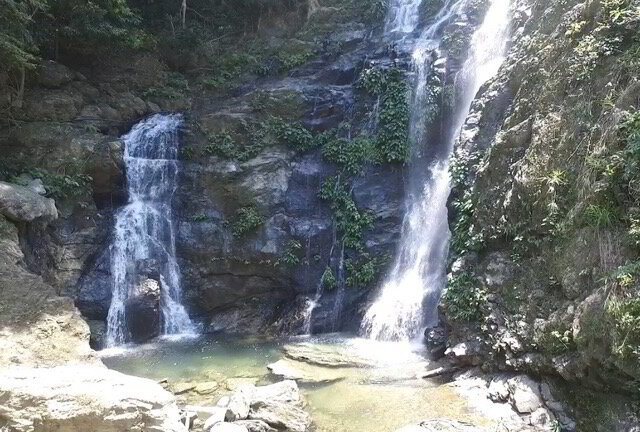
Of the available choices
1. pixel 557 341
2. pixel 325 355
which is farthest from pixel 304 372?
pixel 557 341

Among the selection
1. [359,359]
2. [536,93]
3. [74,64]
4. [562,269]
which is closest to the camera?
[562,269]

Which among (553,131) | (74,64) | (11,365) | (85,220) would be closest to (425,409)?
(553,131)

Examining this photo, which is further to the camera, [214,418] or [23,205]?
[23,205]

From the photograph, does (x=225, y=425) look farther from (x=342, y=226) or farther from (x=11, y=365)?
(x=342, y=226)

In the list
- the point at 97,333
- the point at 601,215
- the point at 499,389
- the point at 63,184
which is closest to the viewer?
the point at 601,215

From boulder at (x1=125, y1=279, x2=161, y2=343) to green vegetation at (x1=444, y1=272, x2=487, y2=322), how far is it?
8439 mm

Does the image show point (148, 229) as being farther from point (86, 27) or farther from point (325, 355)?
point (86, 27)

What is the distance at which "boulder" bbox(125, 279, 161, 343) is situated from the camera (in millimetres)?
13039

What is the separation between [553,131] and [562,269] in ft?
8.76

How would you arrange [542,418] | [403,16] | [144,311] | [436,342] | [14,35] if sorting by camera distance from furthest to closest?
[403,16], [144,311], [14,35], [436,342], [542,418]

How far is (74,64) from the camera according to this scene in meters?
17.8

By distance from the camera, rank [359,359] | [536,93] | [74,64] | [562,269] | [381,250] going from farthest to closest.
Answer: [74,64] → [381,250] → [359,359] → [536,93] → [562,269]

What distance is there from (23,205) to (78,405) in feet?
24.9

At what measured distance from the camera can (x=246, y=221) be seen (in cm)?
1480
